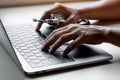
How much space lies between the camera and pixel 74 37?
83 cm

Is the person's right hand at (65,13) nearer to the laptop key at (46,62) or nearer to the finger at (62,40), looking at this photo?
the finger at (62,40)

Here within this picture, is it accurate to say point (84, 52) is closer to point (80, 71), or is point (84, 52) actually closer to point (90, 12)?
point (80, 71)

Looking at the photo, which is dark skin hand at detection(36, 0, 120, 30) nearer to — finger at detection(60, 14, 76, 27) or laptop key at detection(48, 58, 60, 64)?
finger at detection(60, 14, 76, 27)

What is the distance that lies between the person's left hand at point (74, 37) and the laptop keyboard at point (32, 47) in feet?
0.09

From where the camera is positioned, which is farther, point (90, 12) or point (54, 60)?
point (90, 12)

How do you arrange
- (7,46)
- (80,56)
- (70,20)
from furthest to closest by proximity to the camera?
(70,20)
(80,56)
(7,46)

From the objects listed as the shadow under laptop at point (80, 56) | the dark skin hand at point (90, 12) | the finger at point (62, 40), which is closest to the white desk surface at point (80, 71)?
the shadow under laptop at point (80, 56)

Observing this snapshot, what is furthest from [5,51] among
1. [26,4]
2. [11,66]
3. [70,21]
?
[26,4]

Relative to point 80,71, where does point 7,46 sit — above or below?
above

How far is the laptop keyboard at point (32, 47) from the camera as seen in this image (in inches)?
28.7

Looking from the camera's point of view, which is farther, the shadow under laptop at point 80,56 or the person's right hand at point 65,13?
the person's right hand at point 65,13

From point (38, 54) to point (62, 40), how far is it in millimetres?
94

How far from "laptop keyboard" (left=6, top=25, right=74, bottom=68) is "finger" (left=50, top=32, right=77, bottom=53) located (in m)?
0.02

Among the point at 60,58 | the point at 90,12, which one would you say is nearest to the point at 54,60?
the point at 60,58
